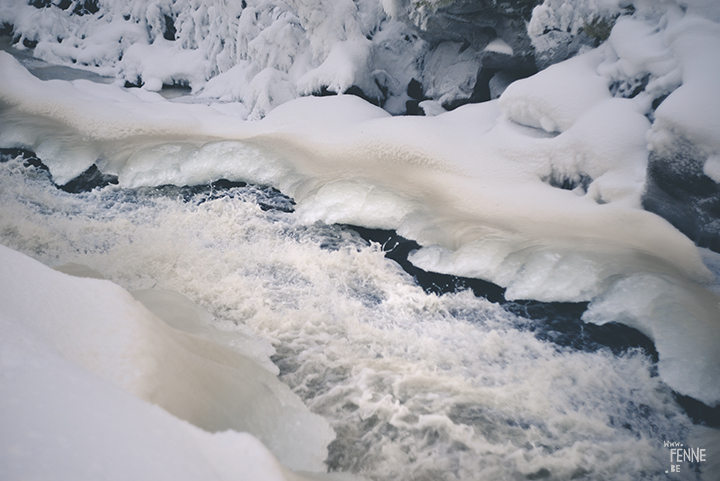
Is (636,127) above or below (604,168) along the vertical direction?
above

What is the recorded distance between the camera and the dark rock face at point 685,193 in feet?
11.2

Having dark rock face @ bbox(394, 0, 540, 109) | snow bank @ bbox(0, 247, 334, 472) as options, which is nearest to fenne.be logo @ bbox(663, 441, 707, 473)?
snow bank @ bbox(0, 247, 334, 472)

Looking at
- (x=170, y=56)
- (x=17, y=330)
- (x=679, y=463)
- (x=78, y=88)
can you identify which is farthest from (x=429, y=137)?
(x=170, y=56)

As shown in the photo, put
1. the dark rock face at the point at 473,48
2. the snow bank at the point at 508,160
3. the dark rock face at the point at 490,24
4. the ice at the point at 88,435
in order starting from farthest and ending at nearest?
the dark rock face at the point at 473,48 → the dark rock face at the point at 490,24 → the snow bank at the point at 508,160 → the ice at the point at 88,435

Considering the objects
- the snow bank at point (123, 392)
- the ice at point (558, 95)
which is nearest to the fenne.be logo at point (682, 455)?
the snow bank at point (123, 392)

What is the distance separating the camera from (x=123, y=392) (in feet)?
4.13

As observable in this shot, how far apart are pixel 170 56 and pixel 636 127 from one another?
13.3m

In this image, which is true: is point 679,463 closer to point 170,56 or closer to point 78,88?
point 78,88

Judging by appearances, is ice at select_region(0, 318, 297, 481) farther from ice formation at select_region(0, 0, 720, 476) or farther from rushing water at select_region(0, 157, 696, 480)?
rushing water at select_region(0, 157, 696, 480)

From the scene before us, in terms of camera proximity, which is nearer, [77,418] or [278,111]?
[77,418]

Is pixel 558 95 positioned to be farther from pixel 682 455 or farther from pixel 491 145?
pixel 682 455

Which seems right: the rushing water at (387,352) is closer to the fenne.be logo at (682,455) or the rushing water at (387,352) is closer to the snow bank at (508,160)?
the fenne.be logo at (682,455)

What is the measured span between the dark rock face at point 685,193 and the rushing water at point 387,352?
1426 mm

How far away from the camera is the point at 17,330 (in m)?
→ 1.27
